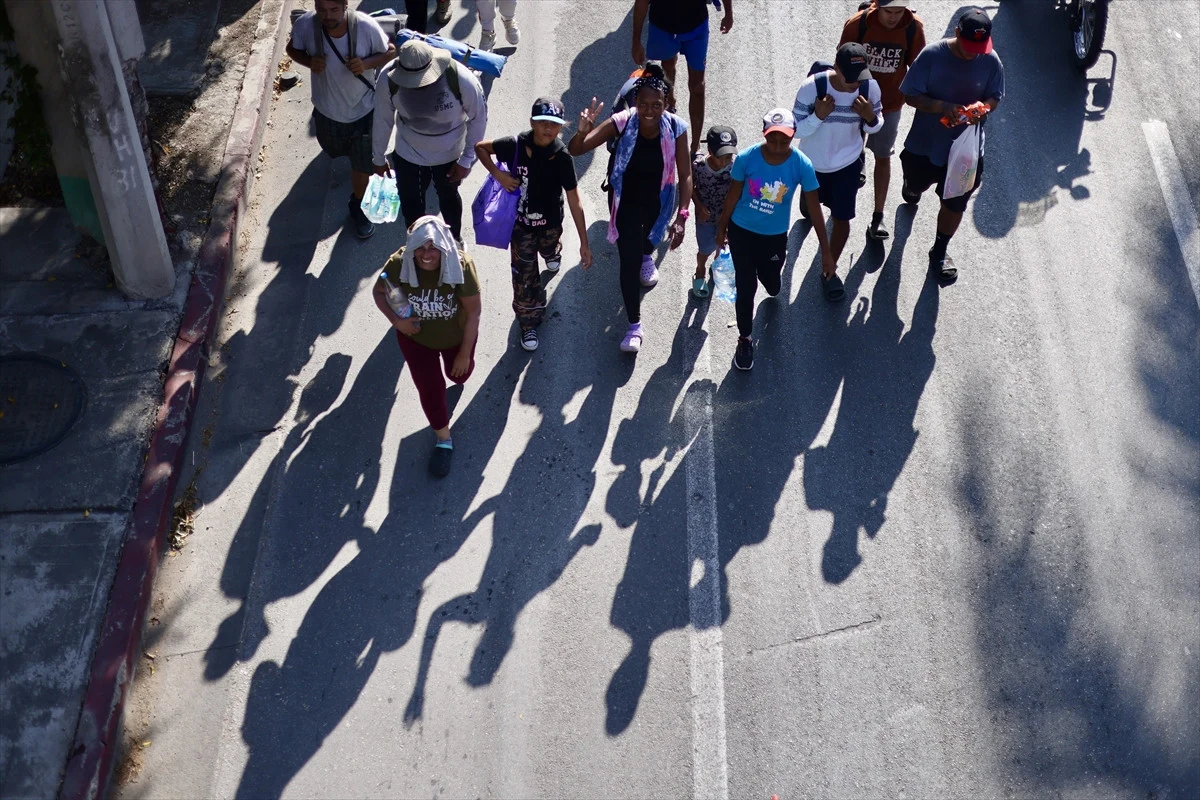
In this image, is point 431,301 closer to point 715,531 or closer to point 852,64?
point 715,531

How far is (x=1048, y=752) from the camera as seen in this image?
21.0ft

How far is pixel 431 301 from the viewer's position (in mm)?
6691

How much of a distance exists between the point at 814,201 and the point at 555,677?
3413 millimetres

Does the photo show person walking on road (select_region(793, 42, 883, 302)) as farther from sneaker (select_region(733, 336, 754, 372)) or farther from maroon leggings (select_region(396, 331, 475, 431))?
maroon leggings (select_region(396, 331, 475, 431))

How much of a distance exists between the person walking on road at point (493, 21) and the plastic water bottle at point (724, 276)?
11.8 feet

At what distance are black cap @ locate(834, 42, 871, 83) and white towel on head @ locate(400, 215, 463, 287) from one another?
288 cm

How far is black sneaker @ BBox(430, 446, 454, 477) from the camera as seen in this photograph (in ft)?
24.6

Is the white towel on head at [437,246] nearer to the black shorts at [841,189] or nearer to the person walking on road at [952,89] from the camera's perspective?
the black shorts at [841,189]

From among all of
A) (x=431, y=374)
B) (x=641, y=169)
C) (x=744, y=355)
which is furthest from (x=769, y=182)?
(x=431, y=374)

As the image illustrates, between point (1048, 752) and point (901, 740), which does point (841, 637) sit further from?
point (1048, 752)

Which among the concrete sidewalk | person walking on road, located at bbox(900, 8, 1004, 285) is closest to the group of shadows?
the concrete sidewalk

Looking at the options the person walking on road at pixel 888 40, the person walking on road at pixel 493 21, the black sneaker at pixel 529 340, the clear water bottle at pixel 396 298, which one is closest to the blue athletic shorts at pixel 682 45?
the person walking on road at pixel 888 40

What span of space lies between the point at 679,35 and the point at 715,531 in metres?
4.09

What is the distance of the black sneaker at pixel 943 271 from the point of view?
870cm
